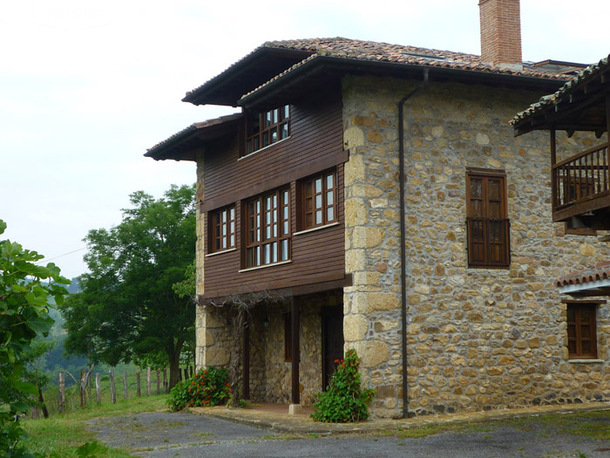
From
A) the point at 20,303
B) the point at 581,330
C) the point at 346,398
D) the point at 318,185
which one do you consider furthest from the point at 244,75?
the point at 20,303

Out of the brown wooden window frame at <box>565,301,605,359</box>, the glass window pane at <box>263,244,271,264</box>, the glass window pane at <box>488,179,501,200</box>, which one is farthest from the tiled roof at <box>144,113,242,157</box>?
the brown wooden window frame at <box>565,301,605,359</box>

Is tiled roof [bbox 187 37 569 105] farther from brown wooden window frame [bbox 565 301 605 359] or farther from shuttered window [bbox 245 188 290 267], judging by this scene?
brown wooden window frame [bbox 565 301 605 359]

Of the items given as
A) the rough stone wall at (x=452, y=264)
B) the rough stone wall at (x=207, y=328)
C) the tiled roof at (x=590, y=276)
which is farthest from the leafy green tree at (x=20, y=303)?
the rough stone wall at (x=207, y=328)

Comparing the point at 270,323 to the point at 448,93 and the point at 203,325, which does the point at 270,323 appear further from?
the point at 448,93

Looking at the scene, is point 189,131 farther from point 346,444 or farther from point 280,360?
point 346,444

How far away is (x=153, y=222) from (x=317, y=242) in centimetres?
2223

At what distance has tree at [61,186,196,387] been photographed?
3438 centimetres

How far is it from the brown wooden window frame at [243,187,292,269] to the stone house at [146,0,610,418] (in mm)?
52

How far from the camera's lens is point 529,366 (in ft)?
49.6

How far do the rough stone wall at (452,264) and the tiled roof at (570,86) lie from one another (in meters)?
2.52

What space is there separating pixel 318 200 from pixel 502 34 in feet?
16.6

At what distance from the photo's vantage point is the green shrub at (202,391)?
18484 millimetres

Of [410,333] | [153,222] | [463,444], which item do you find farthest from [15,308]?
[153,222]

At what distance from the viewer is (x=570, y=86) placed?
11.0 meters
